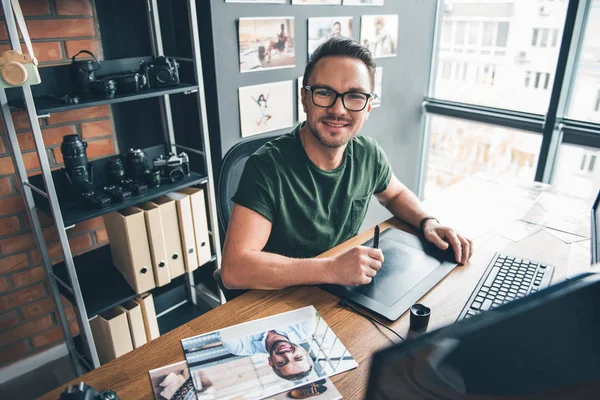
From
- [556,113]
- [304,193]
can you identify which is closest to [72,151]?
[304,193]

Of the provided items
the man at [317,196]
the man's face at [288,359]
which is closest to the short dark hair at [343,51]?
the man at [317,196]

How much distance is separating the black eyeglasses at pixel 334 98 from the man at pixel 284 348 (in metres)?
0.69

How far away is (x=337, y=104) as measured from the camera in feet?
4.34

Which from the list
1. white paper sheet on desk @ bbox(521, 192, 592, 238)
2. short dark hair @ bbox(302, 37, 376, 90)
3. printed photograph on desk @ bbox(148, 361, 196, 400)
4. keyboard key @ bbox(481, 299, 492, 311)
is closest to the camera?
printed photograph on desk @ bbox(148, 361, 196, 400)

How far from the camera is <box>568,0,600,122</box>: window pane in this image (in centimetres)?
211

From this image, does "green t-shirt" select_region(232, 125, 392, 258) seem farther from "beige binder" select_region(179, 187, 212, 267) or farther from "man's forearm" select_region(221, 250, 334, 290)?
"beige binder" select_region(179, 187, 212, 267)

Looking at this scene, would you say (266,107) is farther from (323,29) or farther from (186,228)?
(186,228)

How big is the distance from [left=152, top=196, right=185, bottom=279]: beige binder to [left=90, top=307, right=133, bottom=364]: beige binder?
289 millimetres

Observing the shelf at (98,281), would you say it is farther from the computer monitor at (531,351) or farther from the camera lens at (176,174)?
the computer monitor at (531,351)

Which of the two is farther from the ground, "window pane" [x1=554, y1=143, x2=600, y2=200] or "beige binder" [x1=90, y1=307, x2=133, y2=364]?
A: "window pane" [x1=554, y1=143, x2=600, y2=200]

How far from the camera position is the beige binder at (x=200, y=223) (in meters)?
1.93

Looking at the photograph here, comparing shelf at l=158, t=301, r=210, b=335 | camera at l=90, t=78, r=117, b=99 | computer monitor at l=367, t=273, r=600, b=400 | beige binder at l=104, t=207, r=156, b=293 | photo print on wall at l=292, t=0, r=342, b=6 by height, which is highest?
photo print on wall at l=292, t=0, r=342, b=6

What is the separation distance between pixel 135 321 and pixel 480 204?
154cm

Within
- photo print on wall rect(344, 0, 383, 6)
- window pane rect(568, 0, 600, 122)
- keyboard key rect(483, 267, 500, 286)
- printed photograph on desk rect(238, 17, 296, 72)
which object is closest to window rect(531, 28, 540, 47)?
window pane rect(568, 0, 600, 122)
